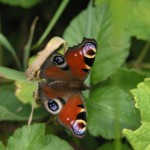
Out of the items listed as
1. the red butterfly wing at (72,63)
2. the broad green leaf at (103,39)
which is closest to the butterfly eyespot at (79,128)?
the red butterfly wing at (72,63)

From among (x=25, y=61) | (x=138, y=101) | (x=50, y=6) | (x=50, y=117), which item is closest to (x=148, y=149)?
(x=138, y=101)

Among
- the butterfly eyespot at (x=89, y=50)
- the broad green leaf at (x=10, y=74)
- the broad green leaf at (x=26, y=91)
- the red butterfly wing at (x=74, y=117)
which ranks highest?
the butterfly eyespot at (x=89, y=50)

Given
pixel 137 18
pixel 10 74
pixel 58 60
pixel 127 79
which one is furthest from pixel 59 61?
pixel 137 18

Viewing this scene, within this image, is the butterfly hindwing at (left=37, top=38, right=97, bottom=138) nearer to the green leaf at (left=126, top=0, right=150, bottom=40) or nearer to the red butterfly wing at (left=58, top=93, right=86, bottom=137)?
the red butterfly wing at (left=58, top=93, right=86, bottom=137)

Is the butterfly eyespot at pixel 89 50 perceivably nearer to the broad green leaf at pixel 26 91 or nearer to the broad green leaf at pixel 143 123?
the broad green leaf at pixel 143 123

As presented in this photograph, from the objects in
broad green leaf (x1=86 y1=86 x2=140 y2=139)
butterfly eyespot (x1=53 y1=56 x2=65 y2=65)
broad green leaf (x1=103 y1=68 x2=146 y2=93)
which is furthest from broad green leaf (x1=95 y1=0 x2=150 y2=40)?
butterfly eyespot (x1=53 y1=56 x2=65 y2=65)
